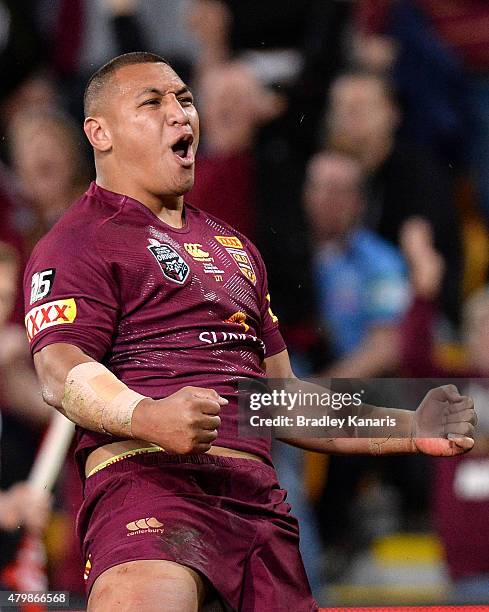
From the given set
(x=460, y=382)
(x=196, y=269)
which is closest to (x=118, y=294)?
(x=196, y=269)

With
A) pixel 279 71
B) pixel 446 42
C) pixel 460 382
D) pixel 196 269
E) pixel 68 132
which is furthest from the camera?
pixel 446 42

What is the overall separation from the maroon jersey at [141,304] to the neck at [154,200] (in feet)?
0.07

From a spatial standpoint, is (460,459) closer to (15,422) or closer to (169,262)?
(15,422)

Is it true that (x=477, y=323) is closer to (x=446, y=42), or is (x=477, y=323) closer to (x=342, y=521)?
(x=342, y=521)

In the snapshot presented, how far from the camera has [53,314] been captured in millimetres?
2115

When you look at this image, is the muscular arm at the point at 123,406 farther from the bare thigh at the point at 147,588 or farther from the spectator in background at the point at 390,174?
the spectator in background at the point at 390,174

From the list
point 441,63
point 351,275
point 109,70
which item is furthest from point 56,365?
point 441,63

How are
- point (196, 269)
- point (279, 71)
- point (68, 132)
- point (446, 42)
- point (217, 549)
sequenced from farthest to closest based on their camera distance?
1. point (446, 42)
2. point (279, 71)
3. point (68, 132)
4. point (196, 269)
5. point (217, 549)

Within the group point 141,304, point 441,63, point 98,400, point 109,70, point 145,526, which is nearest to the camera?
point 98,400

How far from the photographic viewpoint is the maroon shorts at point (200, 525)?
2098mm


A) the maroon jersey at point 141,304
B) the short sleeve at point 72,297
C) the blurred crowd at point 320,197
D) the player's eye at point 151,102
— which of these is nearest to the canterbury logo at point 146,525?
the maroon jersey at point 141,304

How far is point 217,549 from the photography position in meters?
2.14

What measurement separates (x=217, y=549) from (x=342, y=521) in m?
1.93

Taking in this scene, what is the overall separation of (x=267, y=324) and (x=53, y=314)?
0.58m
